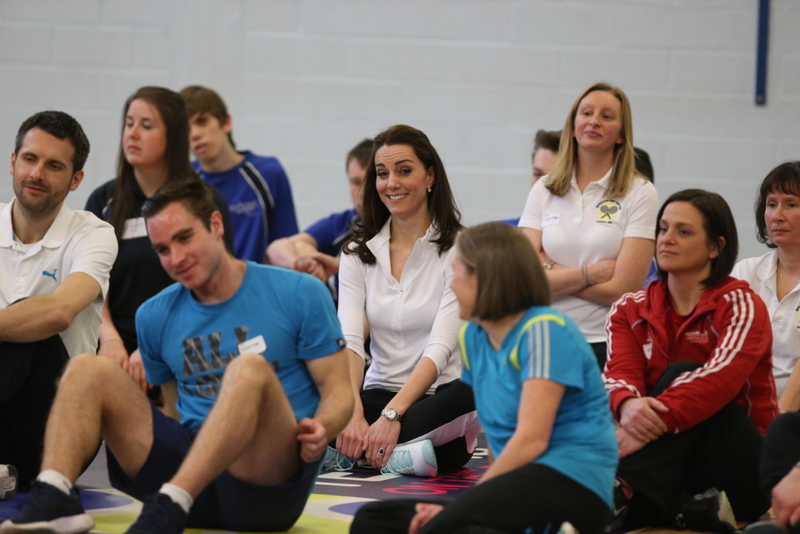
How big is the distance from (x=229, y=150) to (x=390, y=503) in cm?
250

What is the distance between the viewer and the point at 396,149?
2969 mm

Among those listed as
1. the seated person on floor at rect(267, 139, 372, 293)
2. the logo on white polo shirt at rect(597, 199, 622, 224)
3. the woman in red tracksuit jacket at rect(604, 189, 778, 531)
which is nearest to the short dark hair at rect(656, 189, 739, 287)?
the woman in red tracksuit jacket at rect(604, 189, 778, 531)

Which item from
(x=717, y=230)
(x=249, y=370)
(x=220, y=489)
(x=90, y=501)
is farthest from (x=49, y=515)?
(x=717, y=230)

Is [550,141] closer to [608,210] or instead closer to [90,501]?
[608,210]

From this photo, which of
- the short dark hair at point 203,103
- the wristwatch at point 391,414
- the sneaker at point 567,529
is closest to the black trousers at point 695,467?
the sneaker at point 567,529

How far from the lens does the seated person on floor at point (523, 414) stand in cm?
164

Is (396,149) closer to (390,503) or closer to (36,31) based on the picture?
(390,503)

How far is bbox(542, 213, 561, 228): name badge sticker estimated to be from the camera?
10.2ft

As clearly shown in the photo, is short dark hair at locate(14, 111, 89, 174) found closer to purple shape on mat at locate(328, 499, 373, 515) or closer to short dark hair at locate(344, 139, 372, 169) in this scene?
purple shape on mat at locate(328, 499, 373, 515)

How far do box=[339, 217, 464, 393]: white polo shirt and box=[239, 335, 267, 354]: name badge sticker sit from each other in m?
0.98

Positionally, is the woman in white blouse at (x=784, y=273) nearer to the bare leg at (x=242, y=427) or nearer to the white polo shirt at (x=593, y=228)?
the white polo shirt at (x=593, y=228)

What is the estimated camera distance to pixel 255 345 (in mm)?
1989

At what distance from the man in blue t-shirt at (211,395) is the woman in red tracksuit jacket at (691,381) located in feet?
2.40

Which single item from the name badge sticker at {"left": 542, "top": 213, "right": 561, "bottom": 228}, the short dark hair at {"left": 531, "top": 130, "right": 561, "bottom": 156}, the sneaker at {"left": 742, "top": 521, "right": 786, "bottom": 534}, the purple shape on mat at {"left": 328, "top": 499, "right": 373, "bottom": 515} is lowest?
the purple shape on mat at {"left": 328, "top": 499, "right": 373, "bottom": 515}
